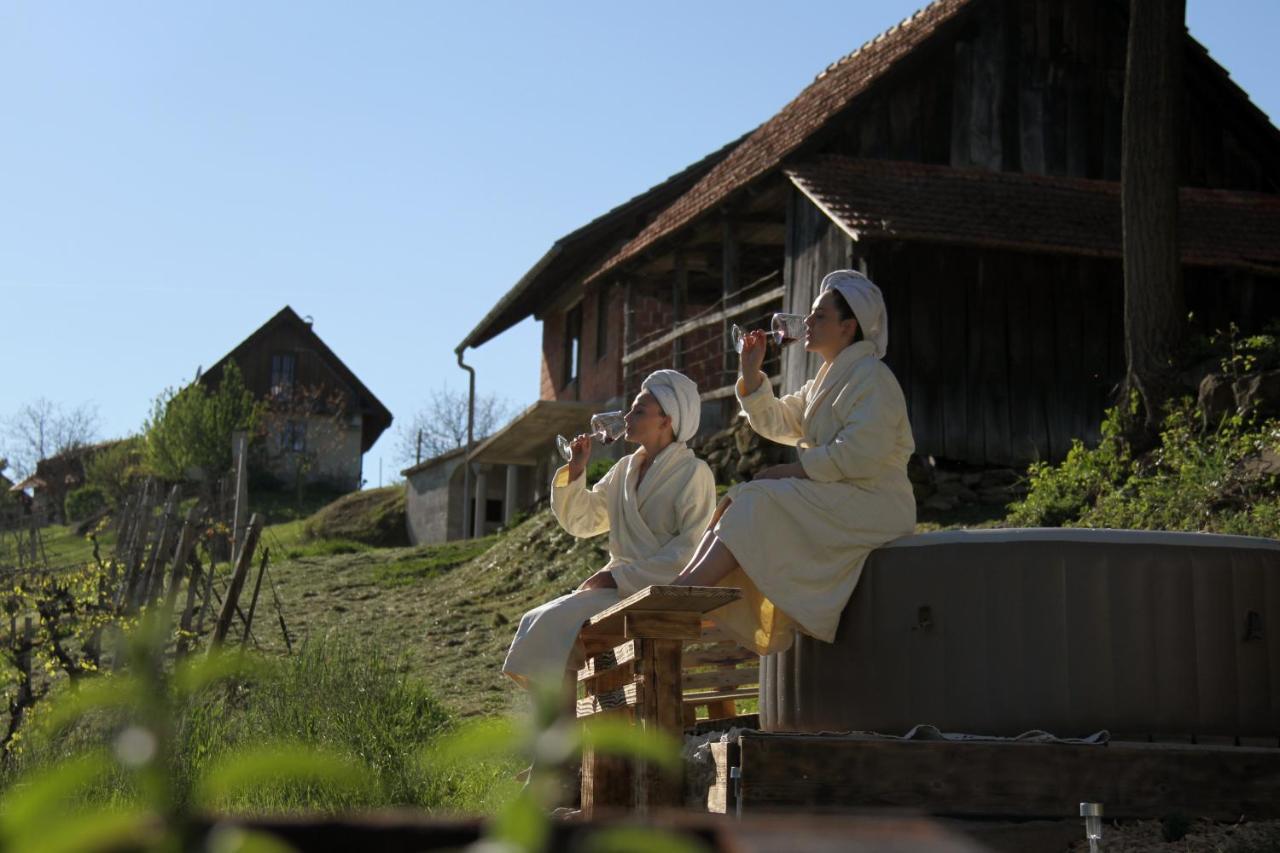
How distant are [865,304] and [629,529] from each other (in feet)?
4.54

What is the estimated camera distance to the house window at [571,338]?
27.9 meters

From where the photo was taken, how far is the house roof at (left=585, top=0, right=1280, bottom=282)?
17.5 meters

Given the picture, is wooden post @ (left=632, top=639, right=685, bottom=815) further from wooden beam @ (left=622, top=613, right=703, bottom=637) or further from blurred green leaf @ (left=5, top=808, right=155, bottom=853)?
blurred green leaf @ (left=5, top=808, right=155, bottom=853)

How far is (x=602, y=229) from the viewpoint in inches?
1024

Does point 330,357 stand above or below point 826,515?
above

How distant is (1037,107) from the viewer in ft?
60.7

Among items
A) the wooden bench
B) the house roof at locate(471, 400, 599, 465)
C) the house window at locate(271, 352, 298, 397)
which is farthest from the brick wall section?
the house window at locate(271, 352, 298, 397)

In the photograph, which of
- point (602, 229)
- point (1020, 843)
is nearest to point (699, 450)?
point (602, 229)

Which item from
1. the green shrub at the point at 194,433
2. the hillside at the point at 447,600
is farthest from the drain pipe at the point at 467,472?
the green shrub at the point at 194,433

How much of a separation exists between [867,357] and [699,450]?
39.1ft

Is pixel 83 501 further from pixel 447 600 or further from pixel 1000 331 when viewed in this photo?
pixel 1000 331

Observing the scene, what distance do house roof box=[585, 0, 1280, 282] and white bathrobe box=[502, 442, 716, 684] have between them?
34.1 feet

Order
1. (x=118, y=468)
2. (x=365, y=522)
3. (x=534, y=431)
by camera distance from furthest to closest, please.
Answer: (x=118, y=468) → (x=365, y=522) → (x=534, y=431)

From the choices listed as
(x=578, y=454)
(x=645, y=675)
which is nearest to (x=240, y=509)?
(x=578, y=454)
